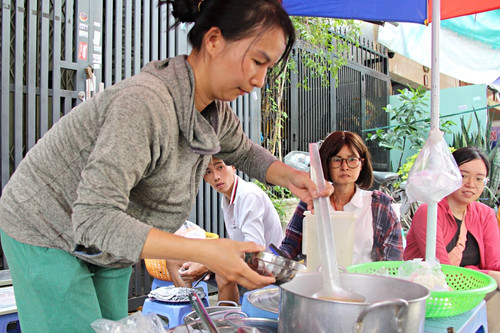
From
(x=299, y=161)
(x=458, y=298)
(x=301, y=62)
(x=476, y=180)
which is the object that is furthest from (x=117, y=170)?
(x=301, y=62)

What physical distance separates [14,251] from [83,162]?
342 mm

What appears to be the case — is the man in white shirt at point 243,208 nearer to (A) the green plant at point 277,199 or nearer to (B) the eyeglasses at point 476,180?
(B) the eyeglasses at point 476,180

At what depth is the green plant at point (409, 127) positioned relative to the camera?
6.69 metres

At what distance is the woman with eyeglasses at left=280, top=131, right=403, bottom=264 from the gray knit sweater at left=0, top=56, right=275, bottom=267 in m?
1.28

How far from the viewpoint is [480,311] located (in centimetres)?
139

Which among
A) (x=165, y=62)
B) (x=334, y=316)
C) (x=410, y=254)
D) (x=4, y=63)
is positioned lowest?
(x=410, y=254)

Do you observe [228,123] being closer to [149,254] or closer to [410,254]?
[149,254]

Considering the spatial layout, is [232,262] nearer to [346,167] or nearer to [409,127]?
[346,167]

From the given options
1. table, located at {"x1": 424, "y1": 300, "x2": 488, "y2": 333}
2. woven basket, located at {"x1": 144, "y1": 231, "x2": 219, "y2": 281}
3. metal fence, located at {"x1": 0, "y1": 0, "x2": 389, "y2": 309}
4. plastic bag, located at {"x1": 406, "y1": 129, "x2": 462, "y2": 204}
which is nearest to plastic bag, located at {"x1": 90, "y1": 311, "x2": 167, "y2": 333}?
table, located at {"x1": 424, "y1": 300, "x2": 488, "y2": 333}

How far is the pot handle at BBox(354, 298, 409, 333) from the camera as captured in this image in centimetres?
76

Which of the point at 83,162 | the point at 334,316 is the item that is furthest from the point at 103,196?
the point at 334,316

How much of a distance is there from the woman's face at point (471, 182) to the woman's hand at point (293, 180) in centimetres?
137

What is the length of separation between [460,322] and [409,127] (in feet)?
19.5

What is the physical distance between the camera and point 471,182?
2.48m
